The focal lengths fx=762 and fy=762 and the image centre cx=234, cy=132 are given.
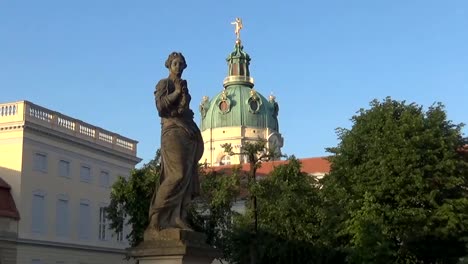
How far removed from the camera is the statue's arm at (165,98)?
488 inches

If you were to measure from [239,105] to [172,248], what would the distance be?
9641 cm

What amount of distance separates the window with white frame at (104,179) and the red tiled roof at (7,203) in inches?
369

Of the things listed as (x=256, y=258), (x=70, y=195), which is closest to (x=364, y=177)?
(x=256, y=258)

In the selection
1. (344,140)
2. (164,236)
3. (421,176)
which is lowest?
(164,236)

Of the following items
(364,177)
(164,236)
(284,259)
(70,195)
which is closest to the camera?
(164,236)

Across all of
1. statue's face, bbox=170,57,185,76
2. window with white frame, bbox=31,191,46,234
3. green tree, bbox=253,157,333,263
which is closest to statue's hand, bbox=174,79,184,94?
statue's face, bbox=170,57,185,76

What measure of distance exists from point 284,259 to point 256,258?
1373 millimetres

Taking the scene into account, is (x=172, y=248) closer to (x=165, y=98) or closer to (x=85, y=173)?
(x=165, y=98)

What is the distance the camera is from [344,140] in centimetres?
4288

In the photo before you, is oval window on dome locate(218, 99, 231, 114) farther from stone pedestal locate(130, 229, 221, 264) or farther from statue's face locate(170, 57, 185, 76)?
stone pedestal locate(130, 229, 221, 264)

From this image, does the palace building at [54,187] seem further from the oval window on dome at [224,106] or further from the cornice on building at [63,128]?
the oval window on dome at [224,106]

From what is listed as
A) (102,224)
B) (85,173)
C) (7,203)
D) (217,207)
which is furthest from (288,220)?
(102,224)

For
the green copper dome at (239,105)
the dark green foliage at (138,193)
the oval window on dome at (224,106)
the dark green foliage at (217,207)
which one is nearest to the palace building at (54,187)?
the dark green foliage at (138,193)

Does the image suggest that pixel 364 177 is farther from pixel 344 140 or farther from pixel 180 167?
pixel 180 167
